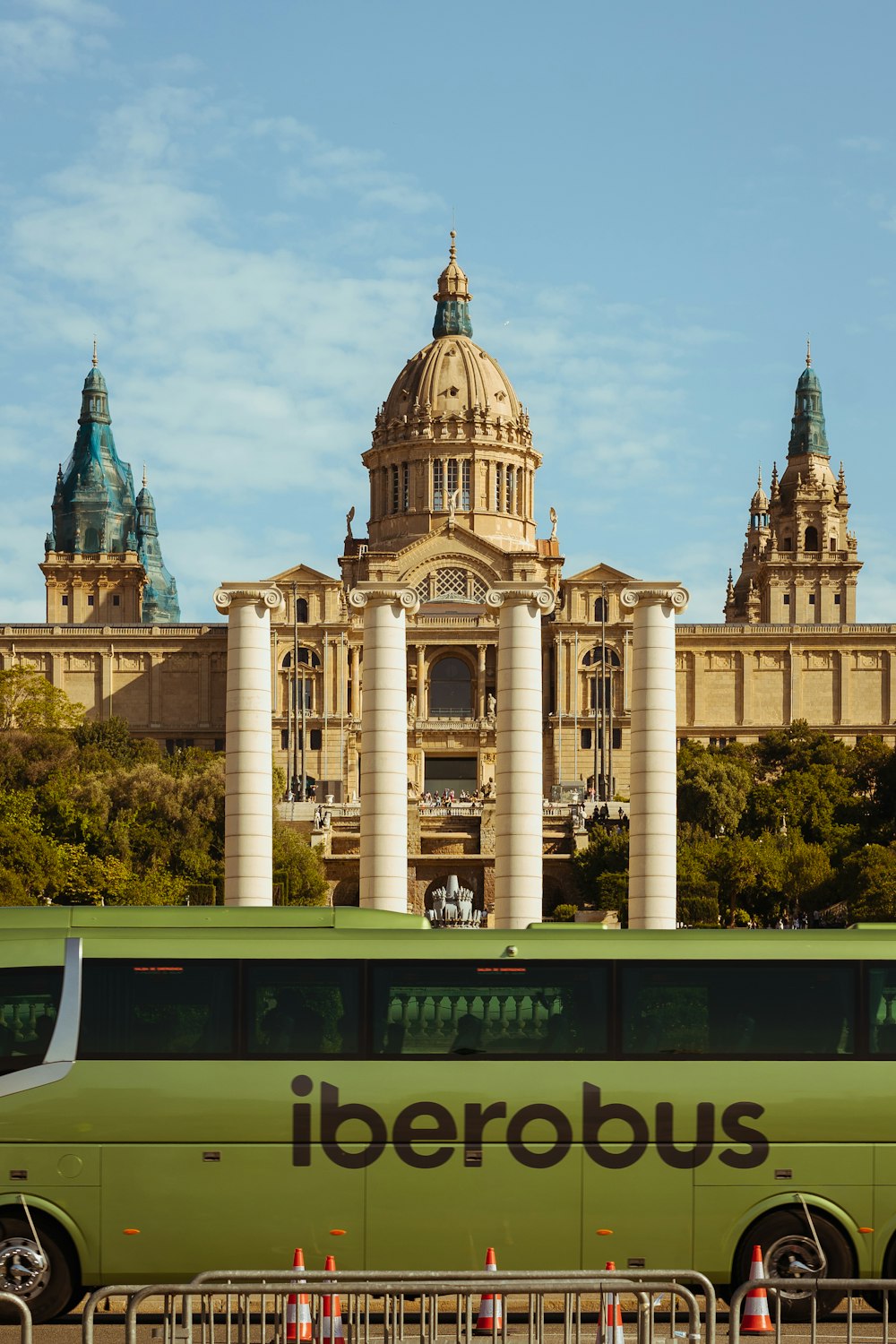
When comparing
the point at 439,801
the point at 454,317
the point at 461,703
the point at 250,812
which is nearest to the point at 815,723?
the point at 461,703

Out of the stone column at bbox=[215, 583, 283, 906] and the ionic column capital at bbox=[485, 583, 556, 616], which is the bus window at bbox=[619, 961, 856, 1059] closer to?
the stone column at bbox=[215, 583, 283, 906]

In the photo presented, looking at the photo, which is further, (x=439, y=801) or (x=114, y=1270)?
(x=439, y=801)

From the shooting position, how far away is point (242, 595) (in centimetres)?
4838

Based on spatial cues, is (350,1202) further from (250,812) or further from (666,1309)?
(250,812)

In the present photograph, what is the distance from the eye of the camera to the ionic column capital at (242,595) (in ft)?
158

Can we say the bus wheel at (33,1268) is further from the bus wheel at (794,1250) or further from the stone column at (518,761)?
the stone column at (518,761)

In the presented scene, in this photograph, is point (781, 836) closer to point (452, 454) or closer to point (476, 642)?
point (476, 642)

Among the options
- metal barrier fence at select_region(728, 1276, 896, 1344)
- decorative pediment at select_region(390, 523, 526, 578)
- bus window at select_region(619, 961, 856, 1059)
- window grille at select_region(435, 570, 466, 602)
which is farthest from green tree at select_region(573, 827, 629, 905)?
metal barrier fence at select_region(728, 1276, 896, 1344)

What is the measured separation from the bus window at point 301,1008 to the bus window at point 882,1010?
20.1 ft

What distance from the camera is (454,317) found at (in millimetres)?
194125

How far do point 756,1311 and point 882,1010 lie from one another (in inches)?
199

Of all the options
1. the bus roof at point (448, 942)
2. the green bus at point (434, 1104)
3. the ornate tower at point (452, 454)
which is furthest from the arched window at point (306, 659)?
the green bus at point (434, 1104)

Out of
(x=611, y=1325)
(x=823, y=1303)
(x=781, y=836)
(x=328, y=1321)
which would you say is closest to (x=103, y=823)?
(x=781, y=836)

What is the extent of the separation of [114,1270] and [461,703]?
462 ft
